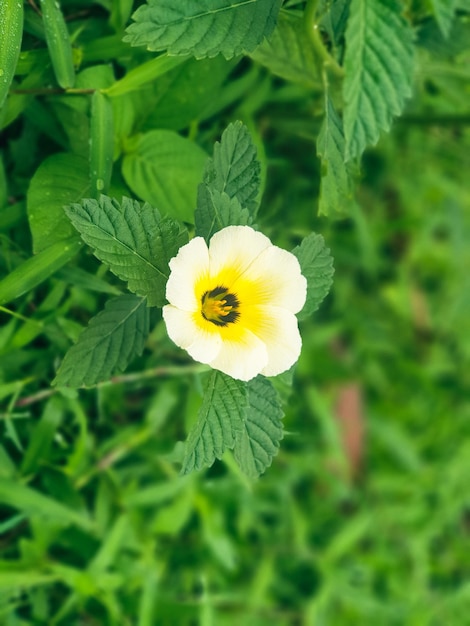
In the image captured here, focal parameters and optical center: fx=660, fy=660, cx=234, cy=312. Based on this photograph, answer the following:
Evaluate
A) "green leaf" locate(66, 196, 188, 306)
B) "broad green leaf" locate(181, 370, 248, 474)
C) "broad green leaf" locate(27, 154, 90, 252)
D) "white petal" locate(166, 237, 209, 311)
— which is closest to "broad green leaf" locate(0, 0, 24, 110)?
"broad green leaf" locate(27, 154, 90, 252)

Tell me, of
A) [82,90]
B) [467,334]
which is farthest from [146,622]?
[467,334]

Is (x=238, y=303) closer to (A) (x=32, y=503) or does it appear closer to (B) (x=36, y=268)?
(B) (x=36, y=268)

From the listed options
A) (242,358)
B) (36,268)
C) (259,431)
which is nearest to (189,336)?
(242,358)

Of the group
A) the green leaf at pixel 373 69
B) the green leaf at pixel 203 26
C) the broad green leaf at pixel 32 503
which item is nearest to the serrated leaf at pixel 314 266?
the green leaf at pixel 373 69

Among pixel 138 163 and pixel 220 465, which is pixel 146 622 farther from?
pixel 138 163

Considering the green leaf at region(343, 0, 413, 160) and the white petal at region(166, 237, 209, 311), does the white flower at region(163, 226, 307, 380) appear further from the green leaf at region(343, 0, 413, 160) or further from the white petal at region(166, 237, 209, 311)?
the green leaf at region(343, 0, 413, 160)

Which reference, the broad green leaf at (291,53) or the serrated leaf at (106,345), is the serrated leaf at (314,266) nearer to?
the serrated leaf at (106,345)
